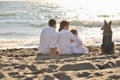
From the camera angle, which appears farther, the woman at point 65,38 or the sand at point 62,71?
the woman at point 65,38

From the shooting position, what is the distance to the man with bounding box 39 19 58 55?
30.1 feet

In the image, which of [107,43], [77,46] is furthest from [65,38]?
[107,43]

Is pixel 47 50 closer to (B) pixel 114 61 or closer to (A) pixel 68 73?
(B) pixel 114 61

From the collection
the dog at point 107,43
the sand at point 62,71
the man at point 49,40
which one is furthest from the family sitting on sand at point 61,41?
the sand at point 62,71

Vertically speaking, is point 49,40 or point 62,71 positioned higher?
point 49,40

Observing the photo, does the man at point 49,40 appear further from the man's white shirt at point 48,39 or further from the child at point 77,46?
the child at point 77,46

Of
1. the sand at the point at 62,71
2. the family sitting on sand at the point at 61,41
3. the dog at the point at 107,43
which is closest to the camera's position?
the sand at the point at 62,71

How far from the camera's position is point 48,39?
9234mm

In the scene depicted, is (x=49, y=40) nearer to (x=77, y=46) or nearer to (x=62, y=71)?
(x=77, y=46)

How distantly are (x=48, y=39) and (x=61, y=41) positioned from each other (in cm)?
33

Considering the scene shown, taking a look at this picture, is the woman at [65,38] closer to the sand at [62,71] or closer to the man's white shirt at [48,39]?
the man's white shirt at [48,39]

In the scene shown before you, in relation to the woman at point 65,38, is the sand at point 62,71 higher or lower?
lower

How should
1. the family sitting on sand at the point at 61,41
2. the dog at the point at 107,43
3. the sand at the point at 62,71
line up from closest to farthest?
the sand at the point at 62,71 → the dog at the point at 107,43 → the family sitting on sand at the point at 61,41

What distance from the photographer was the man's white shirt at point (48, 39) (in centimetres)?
919
